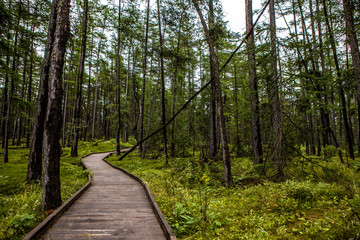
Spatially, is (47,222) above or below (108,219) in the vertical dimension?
above

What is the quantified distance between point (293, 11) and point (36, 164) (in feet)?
69.5

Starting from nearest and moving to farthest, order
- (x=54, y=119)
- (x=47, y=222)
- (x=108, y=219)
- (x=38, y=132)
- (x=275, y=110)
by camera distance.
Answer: (x=47, y=222) < (x=108, y=219) < (x=54, y=119) < (x=275, y=110) < (x=38, y=132)

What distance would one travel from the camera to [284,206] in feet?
15.8

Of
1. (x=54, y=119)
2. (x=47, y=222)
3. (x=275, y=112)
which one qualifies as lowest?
(x=47, y=222)

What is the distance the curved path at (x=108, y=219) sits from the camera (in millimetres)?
3520

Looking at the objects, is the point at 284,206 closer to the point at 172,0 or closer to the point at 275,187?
the point at 275,187

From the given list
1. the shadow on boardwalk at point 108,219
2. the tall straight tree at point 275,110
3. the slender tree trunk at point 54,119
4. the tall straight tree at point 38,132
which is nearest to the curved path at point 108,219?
the shadow on boardwalk at point 108,219

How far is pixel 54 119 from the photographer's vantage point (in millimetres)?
4750

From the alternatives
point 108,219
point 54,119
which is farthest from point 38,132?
point 108,219

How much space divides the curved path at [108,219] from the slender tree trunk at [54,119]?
2.29ft

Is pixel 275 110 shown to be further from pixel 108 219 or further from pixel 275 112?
pixel 108 219

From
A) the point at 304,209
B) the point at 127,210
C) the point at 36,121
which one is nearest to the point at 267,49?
the point at 304,209

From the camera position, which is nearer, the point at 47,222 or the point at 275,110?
the point at 47,222

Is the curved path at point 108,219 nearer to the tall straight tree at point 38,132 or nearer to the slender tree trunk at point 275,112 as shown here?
the tall straight tree at point 38,132
